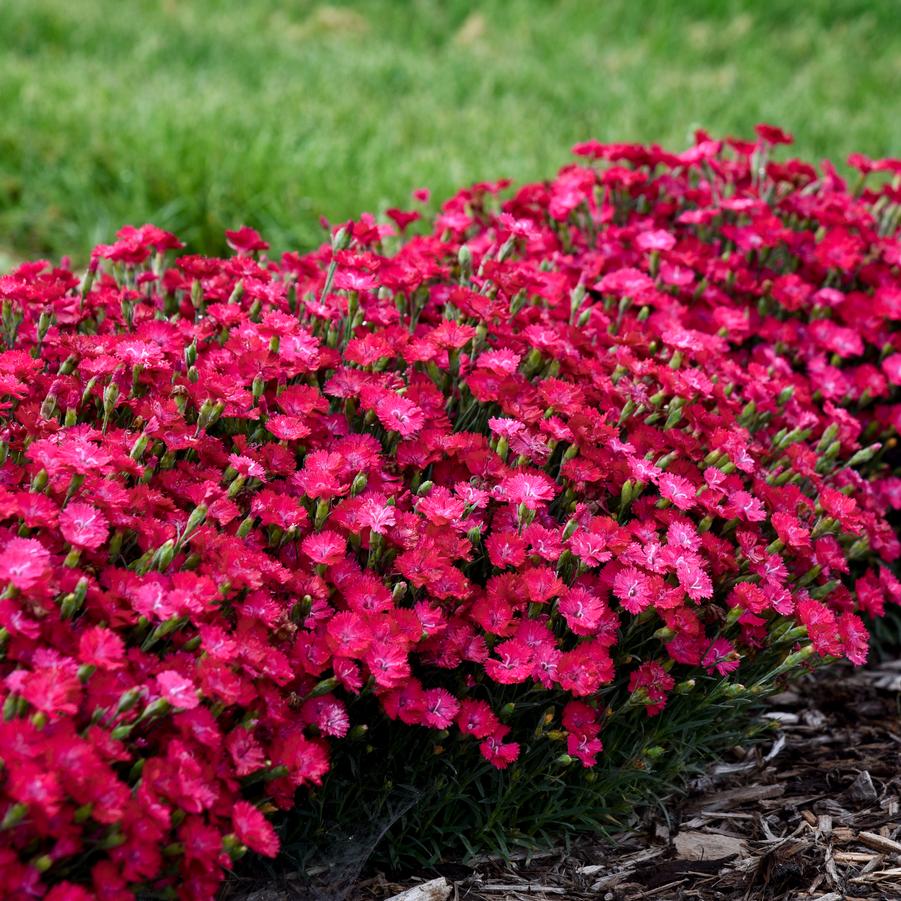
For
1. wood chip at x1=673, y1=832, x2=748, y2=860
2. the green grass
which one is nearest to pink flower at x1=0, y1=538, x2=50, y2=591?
wood chip at x1=673, y1=832, x2=748, y2=860

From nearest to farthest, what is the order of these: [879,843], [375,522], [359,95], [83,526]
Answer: [83,526], [375,522], [879,843], [359,95]

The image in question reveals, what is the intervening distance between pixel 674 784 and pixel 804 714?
51 centimetres

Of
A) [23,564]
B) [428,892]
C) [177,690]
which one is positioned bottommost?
[428,892]

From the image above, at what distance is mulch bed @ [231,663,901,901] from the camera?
2082 mm

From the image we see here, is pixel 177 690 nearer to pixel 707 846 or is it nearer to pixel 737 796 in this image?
pixel 707 846

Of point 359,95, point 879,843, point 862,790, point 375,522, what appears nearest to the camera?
point 375,522

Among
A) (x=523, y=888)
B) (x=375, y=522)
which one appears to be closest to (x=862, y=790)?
(x=523, y=888)

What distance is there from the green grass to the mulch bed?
2976mm

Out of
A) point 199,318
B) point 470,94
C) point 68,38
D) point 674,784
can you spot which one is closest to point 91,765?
point 199,318

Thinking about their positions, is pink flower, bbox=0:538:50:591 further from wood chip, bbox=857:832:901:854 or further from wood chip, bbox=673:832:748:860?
wood chip, bbox=857:832:901:854

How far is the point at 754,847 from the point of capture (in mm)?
2248

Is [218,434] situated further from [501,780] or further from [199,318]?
[501,780]

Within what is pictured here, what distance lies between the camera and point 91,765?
143 centimetres

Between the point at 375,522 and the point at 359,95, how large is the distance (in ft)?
16.5
